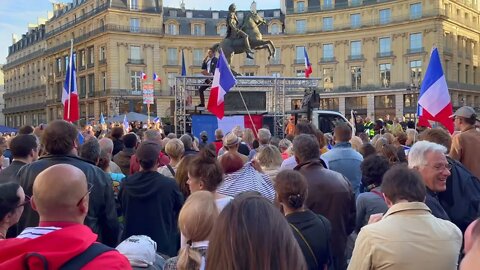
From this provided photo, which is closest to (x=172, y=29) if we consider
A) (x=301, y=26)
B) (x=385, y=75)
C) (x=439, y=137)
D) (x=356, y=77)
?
(x=301, y=26)

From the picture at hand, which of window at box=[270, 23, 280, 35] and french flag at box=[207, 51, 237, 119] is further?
window at box=[270, 23, 280, 35]

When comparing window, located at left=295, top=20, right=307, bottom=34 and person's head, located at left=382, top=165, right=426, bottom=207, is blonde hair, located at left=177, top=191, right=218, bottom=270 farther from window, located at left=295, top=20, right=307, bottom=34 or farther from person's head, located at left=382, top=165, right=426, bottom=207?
window, located at left=295, top=20, right=307, bottom=34

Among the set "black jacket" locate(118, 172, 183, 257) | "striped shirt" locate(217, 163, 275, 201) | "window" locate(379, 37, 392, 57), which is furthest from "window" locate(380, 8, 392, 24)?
"black jacket" locate(118, 172, 183, 257)

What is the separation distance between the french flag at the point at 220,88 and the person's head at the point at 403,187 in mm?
9704

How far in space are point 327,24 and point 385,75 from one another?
9.39 meters

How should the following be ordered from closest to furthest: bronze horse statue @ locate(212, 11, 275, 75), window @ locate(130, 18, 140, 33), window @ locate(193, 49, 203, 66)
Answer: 1. bronze horse statue @ locate(212, 11, 275, 75)
2. window @ locate(130, 18, 140, 33)
3. window @ locate(193, 49, 203, 66)

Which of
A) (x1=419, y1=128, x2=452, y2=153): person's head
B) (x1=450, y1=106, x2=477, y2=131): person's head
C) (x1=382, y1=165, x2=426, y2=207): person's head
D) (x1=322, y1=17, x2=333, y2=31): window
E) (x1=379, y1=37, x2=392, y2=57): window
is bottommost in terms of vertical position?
(x1=382, y1=165, x2=426, y2=207): person's head

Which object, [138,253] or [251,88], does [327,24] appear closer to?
[251,88]

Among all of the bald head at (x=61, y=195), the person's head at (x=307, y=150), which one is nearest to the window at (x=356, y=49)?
the person's head at (x=307, y=150)

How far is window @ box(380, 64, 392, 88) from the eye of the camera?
2288 inches

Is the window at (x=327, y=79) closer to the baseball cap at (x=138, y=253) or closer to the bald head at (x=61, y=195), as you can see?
the baseball cap at (x=138, y=253)

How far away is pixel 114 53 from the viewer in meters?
61.9

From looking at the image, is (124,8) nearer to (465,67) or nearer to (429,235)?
(465,67)

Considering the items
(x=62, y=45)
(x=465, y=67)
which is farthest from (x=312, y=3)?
(x=62, y=45)
